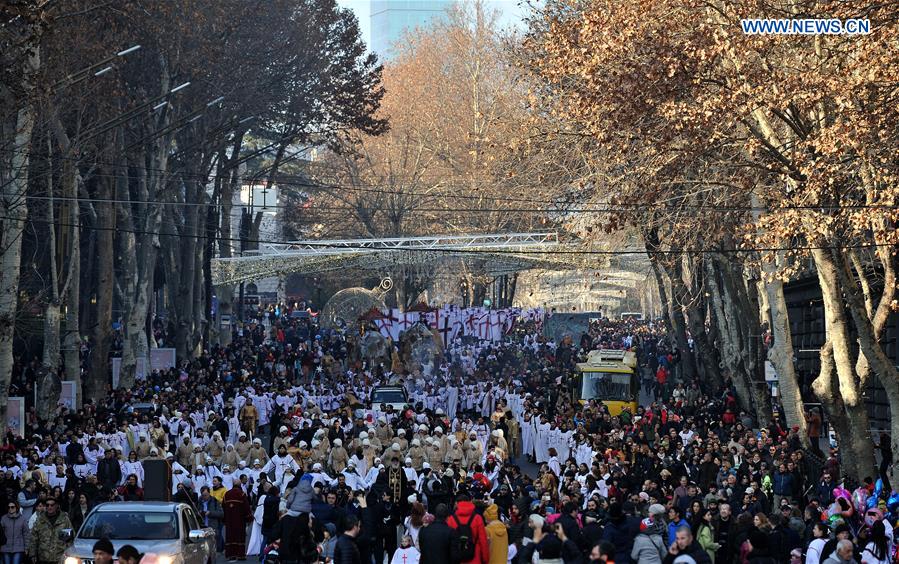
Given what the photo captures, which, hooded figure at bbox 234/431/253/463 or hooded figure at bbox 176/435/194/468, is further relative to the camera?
hooded figure at bbox 234/431/253/463

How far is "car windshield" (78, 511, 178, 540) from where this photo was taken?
1634 cm

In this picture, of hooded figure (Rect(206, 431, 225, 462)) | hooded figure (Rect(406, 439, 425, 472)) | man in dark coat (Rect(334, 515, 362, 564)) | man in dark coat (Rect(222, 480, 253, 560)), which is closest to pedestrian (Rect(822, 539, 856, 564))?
man in dark coat (Rect(334, 515, 362, 564))

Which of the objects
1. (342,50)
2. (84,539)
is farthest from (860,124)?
(342,50)

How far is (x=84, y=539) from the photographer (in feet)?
53.0

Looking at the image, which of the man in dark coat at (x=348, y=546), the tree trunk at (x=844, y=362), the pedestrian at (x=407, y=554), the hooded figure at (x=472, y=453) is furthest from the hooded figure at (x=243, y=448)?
the pedestrian at (x=407, y=554)

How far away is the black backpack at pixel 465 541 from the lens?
1428cm

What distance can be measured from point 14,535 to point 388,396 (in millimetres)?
20441

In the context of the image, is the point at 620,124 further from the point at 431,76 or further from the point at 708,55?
the point at 431,76

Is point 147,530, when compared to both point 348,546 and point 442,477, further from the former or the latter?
point 442,477

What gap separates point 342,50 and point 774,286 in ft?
91.3

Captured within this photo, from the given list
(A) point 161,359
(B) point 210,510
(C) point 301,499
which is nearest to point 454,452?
(B) point 210,510

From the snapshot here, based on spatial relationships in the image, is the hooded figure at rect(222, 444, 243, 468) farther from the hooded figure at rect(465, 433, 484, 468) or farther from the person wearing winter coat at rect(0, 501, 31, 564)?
the person wearing winter coat at rect(0, 501, 31, 564)

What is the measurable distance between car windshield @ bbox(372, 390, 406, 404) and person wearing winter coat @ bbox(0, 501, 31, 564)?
20.0 m

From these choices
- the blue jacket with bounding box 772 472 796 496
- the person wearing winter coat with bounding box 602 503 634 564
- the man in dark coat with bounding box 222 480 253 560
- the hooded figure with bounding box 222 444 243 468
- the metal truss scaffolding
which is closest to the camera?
the person wearing winter coat with bounding box 602 503 634 564
